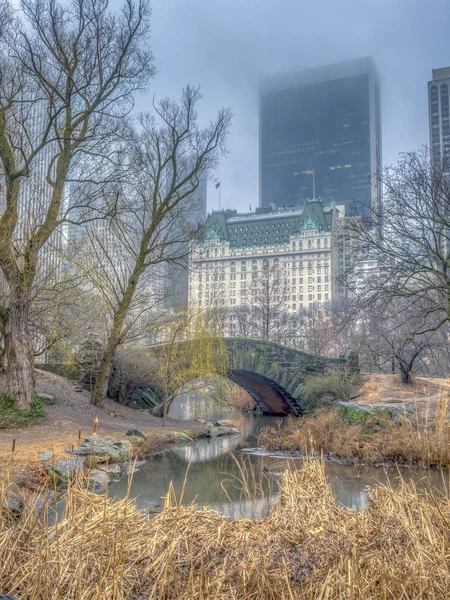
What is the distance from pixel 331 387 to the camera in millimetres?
18766

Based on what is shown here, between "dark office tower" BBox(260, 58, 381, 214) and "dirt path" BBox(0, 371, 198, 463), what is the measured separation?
137 metres

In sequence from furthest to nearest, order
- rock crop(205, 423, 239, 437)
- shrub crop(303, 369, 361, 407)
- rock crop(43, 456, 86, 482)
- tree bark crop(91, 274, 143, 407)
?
shrub crop(303, 369, 361, 407) < rock crop(205, 423, 239, 437) < tree bark crop(91, 274, 143, 407) < rock crop(43, 456, 86, 482)

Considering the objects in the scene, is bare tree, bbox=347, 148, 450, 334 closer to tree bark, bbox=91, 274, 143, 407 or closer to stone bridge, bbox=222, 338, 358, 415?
tree bark, bbox=91, 274, 143, 407

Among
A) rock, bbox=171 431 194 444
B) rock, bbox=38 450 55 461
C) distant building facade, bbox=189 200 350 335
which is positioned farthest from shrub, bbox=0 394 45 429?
distant building facade, bbox=189 200 350 335

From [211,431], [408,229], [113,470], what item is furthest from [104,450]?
[408,229]

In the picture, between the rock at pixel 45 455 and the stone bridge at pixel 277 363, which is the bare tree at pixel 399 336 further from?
the rock at pixel 45 455

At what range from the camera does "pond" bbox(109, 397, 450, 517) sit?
21.6ft

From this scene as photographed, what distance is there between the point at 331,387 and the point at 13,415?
10.9 meters

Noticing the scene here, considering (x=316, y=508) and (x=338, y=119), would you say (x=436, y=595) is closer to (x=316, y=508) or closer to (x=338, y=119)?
(x=316, y=508)

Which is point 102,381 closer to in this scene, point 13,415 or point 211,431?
point 211,431

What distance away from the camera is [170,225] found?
53.2 feet

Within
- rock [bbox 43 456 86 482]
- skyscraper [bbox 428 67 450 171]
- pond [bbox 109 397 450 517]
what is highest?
skyscraper [bbox 428 67 450 171]

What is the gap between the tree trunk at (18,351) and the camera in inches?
463

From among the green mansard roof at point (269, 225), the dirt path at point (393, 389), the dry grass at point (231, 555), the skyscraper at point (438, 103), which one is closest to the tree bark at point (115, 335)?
the dirt path at point (393, 389)
